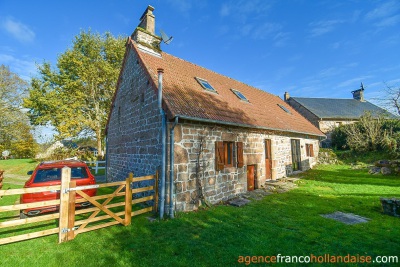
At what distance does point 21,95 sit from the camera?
2316 centimetres

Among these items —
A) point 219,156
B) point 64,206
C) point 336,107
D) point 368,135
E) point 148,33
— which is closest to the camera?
point 64,206

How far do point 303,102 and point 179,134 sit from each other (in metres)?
31.0

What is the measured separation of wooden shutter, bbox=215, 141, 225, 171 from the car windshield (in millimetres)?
4641

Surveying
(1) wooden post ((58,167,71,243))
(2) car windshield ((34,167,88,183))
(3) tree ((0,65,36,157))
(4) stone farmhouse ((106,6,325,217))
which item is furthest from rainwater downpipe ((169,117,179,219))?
(3) tree ((0,65,36,157))

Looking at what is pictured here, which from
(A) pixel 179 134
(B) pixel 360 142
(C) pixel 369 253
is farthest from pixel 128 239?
(B) pixel 360 142

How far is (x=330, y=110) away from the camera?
97.8 feet

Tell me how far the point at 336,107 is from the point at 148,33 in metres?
32.7

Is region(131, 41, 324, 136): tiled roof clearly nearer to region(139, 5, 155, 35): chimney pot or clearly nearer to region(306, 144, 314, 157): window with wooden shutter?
region(139, 5, 155, 35): chimney pot

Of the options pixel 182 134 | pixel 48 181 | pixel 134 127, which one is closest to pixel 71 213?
pixel 48 181

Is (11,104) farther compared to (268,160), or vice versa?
(11,104)

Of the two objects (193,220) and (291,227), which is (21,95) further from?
(291,227)

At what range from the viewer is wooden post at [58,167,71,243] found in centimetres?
429

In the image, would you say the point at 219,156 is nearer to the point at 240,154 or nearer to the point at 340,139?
the point at 240,154

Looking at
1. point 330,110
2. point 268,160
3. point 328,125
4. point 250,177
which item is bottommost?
point 250,177
